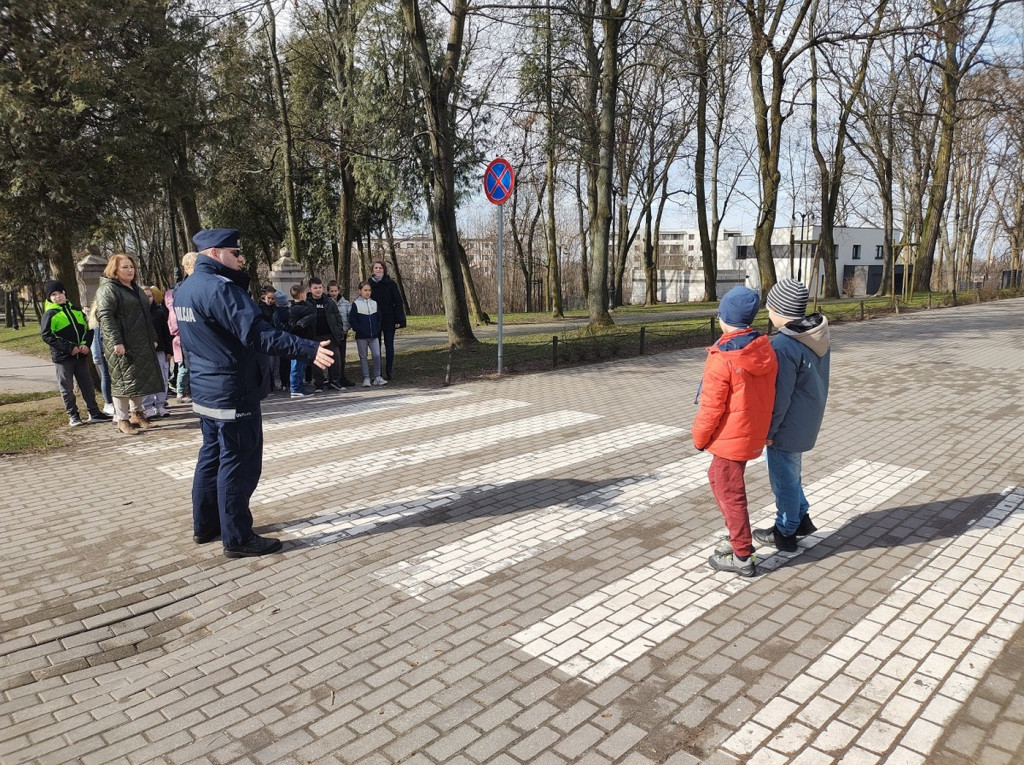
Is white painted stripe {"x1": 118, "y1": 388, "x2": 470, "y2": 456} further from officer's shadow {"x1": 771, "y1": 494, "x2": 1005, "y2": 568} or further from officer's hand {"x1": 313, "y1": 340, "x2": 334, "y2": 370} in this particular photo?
officer's shadow {"x1": 771, "y1": 494, "x2": 1005, "y2": 568}

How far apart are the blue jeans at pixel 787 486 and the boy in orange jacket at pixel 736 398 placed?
42cm

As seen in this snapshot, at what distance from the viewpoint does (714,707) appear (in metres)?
3.33

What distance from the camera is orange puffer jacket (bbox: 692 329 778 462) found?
4.25m

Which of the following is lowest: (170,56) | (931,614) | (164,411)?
(931,614)

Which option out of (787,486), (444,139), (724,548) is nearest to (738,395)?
(787,486)

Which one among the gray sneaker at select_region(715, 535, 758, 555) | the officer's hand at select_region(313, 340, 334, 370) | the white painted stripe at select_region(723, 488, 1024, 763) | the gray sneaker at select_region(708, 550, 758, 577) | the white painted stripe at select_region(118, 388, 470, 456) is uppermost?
the officer's hand at select_region(313, 340, 334, 370)

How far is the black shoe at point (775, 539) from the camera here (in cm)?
494

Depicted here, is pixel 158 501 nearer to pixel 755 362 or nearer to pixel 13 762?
pixel 13 762

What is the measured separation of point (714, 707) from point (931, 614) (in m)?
1.65

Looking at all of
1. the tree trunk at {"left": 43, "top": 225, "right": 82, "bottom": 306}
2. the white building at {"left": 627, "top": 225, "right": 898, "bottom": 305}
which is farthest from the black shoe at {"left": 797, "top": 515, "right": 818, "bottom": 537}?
the white building at {"left": 627, "top": 225, "right": 898, "bottom": 305}

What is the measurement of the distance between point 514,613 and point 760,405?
74.1 inches

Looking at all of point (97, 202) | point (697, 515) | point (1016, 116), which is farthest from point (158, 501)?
point (1016, 116)

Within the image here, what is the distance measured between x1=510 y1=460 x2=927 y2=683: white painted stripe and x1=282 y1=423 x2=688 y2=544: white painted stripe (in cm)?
199

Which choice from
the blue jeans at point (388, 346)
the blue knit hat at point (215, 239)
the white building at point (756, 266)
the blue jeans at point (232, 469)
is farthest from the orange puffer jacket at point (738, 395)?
the white building at point (756, 266)
